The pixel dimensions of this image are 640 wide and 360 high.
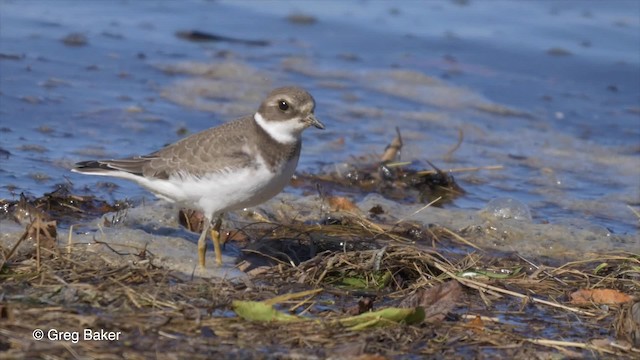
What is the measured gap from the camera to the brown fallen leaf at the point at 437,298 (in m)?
5.53

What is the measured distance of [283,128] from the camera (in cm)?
630

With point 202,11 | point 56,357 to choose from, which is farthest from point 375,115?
point 56,357

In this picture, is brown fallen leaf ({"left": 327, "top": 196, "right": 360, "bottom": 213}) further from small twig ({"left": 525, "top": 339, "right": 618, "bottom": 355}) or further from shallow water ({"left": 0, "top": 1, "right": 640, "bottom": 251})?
small twig ({"left": 525, "top": 339, "right": 618, "bottom": 355})

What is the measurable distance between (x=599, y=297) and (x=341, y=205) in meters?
2.36

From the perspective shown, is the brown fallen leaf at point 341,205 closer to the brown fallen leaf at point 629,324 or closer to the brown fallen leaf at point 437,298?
the brown fallen leaf at point 437,298

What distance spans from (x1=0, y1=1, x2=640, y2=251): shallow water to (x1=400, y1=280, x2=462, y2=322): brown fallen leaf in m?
2.49

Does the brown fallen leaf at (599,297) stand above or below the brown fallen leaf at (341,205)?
above

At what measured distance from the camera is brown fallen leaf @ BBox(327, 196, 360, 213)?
7.83 metres

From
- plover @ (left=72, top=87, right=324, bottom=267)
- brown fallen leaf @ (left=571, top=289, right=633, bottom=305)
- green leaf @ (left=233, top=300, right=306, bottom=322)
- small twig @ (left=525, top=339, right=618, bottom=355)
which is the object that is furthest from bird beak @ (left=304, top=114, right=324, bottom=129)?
small twig @ (left=525, top=339, right=618, bottom=355)

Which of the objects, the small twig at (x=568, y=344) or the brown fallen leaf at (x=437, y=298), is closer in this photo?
the small twig at (x=568, y=344)

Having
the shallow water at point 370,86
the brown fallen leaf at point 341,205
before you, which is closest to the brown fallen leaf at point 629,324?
the shallow water at point 370,86

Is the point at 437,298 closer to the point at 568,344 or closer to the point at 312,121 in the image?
the point at 568,344

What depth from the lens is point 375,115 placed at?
36.1ft

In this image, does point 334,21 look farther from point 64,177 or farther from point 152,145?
point 64,177
